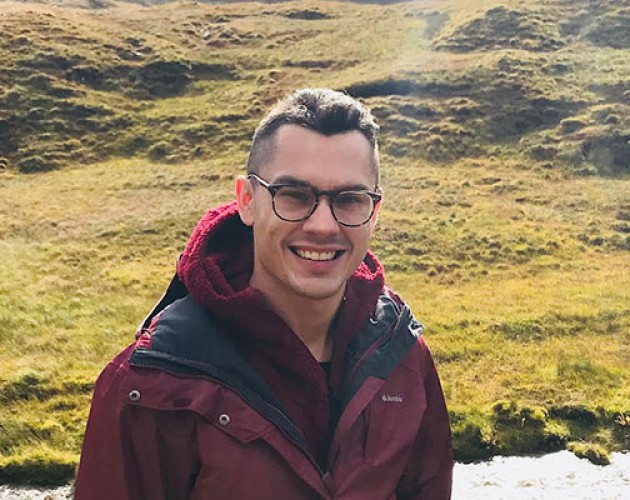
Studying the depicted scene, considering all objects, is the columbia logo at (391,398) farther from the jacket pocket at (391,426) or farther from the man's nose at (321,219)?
the man's nose at (321,219)

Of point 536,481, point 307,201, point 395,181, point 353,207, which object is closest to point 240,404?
point 307,201

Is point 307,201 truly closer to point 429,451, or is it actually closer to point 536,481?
point 429,451

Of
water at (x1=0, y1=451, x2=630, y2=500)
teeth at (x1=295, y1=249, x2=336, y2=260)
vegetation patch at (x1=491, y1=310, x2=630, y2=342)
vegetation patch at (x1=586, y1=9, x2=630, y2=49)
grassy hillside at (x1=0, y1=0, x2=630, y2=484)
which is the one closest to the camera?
teeth at (x1=295, y1=249, x2=336, y2=260)

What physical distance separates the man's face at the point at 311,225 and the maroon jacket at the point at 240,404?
0.23 meters

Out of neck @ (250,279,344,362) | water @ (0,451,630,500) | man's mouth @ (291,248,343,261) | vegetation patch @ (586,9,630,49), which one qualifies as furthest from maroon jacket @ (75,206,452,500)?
vegetation patch @ (586,9,630,49)

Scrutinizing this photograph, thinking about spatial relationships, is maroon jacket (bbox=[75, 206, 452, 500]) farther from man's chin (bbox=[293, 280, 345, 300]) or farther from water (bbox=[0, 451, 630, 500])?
water (bbox=[0, 451, 630, 500])

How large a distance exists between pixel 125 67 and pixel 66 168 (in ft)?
58.8

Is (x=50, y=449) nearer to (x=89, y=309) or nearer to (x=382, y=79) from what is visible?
(x=89, y=309)

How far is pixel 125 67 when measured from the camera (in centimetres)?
5588

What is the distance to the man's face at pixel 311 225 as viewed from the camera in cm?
369

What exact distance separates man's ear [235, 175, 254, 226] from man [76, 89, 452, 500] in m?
0.01

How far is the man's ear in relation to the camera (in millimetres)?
3971

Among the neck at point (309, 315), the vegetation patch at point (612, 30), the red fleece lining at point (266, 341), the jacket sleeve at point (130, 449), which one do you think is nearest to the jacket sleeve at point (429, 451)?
the neck at point (309, 315)

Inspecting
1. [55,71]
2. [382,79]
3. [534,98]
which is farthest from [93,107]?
[534,98]
